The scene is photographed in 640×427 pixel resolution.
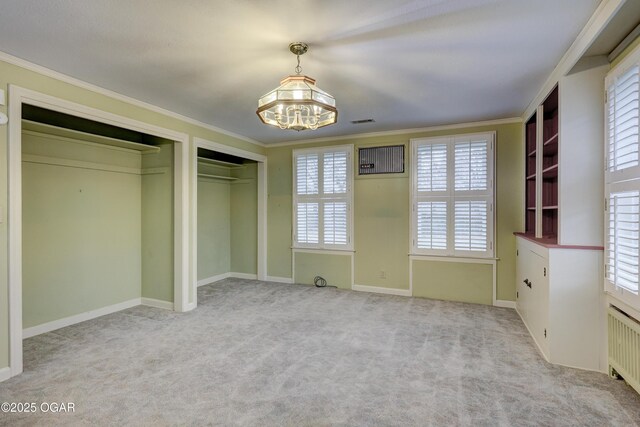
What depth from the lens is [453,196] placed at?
4.59 metres

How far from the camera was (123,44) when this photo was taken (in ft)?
7.83

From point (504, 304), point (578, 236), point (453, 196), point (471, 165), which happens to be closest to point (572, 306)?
point (578, 236)

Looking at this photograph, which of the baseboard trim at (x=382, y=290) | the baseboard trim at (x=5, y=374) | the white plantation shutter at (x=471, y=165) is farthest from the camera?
the baseboard trim at (x=382, y=290)

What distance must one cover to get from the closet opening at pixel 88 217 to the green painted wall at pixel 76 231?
1 centimetres

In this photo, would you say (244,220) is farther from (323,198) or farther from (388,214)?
(388,214)

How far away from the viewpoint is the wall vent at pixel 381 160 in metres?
4.96

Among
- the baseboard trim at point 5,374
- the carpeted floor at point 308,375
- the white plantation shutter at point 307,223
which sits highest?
the white plantation shutter at point 307,223

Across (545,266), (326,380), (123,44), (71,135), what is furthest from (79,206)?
(545,266)

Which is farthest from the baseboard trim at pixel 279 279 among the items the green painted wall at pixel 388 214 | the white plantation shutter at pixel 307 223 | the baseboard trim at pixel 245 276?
the white plantation shutter at pixel 307 223

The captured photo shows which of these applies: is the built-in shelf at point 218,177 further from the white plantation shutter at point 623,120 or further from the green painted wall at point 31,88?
the white plantation shutter at point 623,120

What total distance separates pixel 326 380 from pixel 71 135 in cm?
372

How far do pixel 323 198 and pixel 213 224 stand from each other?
2.10 meters

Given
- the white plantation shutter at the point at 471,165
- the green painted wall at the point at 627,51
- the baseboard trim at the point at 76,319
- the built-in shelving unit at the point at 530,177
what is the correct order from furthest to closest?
the white plantation shutter at the point at 471,165, the built-in shelving unit at the point at 530,177, the baseboard trim at the point at 76,319, the green painted wall at the point at 627,51

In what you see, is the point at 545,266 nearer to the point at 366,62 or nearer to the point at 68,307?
the point at 366,62
